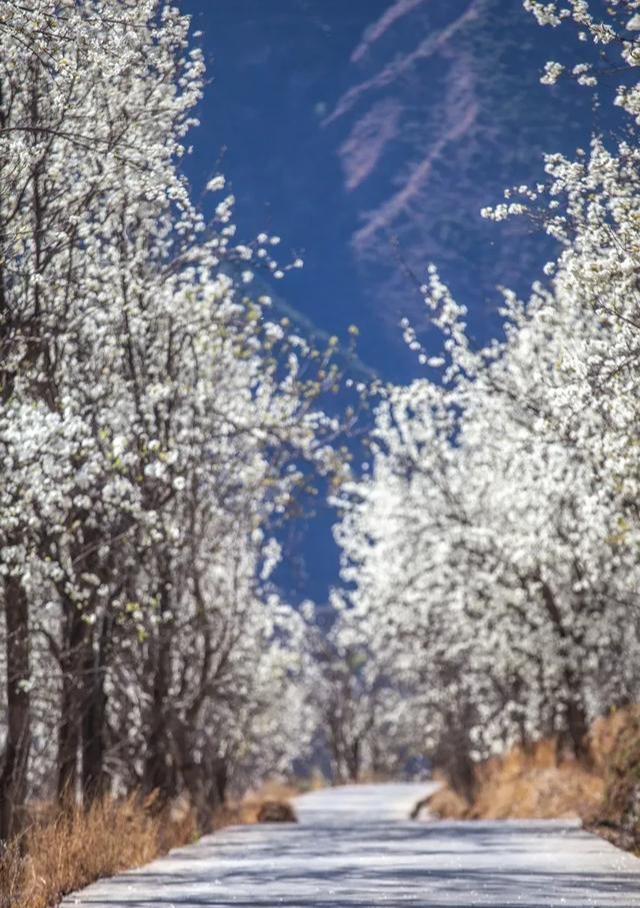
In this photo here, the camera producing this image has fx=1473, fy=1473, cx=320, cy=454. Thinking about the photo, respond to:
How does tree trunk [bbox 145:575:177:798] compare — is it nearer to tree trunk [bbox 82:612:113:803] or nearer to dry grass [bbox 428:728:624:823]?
tree trunk [bbox 82:612:113:803]

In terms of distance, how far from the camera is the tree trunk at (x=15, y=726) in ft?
46.6

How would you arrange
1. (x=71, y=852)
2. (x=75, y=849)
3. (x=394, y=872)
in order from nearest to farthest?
(x=71, y=852) < (x=75, y=849) < (x=394, y=872)

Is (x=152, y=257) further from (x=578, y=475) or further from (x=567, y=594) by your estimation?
(x=567, y=594)


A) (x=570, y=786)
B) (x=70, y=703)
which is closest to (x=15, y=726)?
(x=70, y=703)

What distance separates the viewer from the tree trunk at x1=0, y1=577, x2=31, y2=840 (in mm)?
14219

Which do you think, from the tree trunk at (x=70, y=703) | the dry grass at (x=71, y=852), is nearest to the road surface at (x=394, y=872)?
the dry grass at (x=71, y=852)

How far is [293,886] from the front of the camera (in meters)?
13.6

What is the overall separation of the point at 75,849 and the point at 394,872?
335cm

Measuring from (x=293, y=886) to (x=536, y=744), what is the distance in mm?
22393

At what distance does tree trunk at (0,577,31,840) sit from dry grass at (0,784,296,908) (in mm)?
262

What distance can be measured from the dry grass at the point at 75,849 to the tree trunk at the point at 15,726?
0.86 feet

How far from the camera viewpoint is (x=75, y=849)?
1373cm

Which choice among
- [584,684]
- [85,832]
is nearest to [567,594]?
[584,684]

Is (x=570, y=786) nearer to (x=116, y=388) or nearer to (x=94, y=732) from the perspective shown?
(x=94, y=732)
